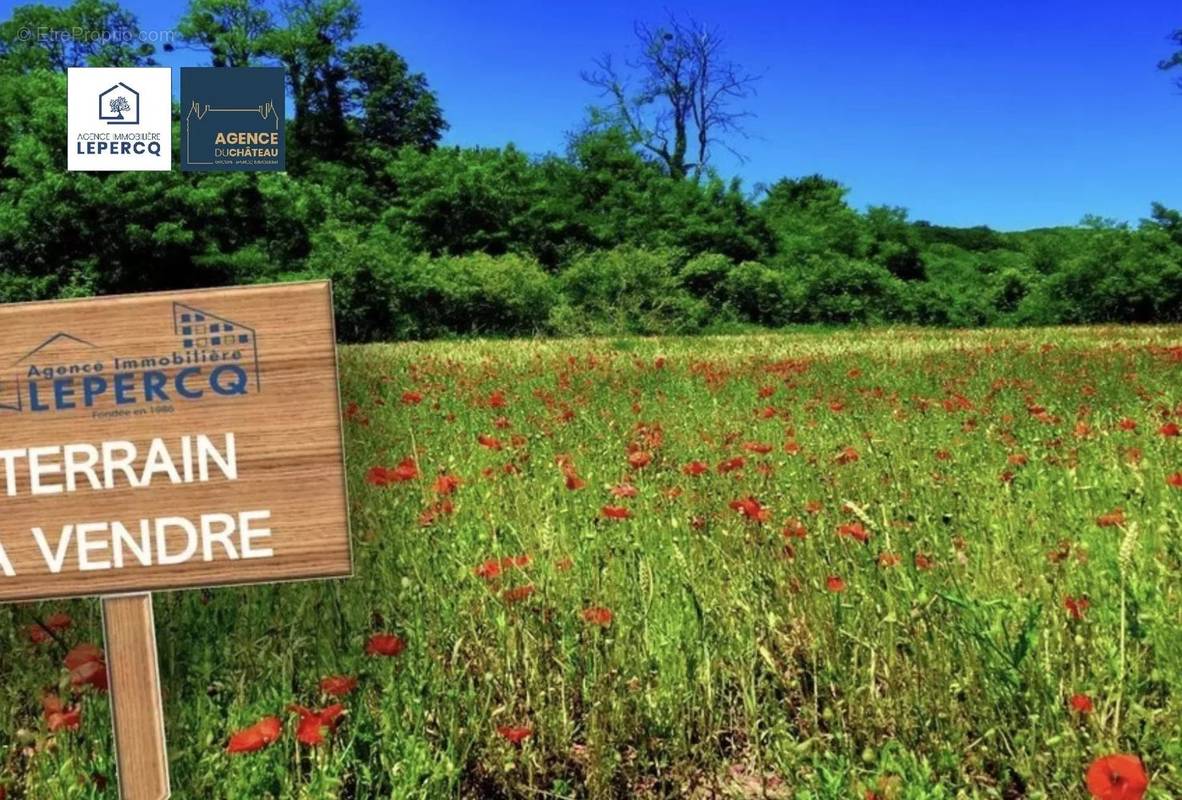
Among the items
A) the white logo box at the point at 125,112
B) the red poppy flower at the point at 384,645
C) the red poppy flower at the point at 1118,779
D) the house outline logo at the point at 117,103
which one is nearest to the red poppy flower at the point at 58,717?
the red poppy flower at the point at 384,645

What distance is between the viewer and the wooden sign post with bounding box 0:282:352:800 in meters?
1.77

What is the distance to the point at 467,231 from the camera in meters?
32.1

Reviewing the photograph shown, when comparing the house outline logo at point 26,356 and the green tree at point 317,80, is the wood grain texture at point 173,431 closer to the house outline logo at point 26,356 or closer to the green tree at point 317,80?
the house outline logo at point 26,356

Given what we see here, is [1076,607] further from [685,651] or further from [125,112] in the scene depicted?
[125,112]

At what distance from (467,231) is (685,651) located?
30.7 m

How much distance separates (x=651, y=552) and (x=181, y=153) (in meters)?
25.8

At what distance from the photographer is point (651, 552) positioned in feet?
9.47

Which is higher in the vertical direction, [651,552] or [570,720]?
[651,552]

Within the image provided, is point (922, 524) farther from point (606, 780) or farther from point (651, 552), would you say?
point (606, 780)

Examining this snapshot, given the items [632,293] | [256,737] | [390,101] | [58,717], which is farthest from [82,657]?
[390,101]

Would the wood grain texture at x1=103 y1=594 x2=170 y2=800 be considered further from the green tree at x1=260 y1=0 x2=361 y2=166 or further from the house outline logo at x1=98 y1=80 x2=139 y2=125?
the green tree at x1=260 y1=0 x2=361 y2=166

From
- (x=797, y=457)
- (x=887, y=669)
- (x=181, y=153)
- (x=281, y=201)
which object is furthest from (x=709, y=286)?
(x=887, y=669)

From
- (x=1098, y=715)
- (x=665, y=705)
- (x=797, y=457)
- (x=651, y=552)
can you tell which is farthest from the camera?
(x=797, y=457)

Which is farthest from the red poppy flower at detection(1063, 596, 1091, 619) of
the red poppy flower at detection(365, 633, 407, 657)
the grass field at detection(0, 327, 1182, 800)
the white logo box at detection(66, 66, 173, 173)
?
the white logo box at detection(66, 66, 173, 173)
